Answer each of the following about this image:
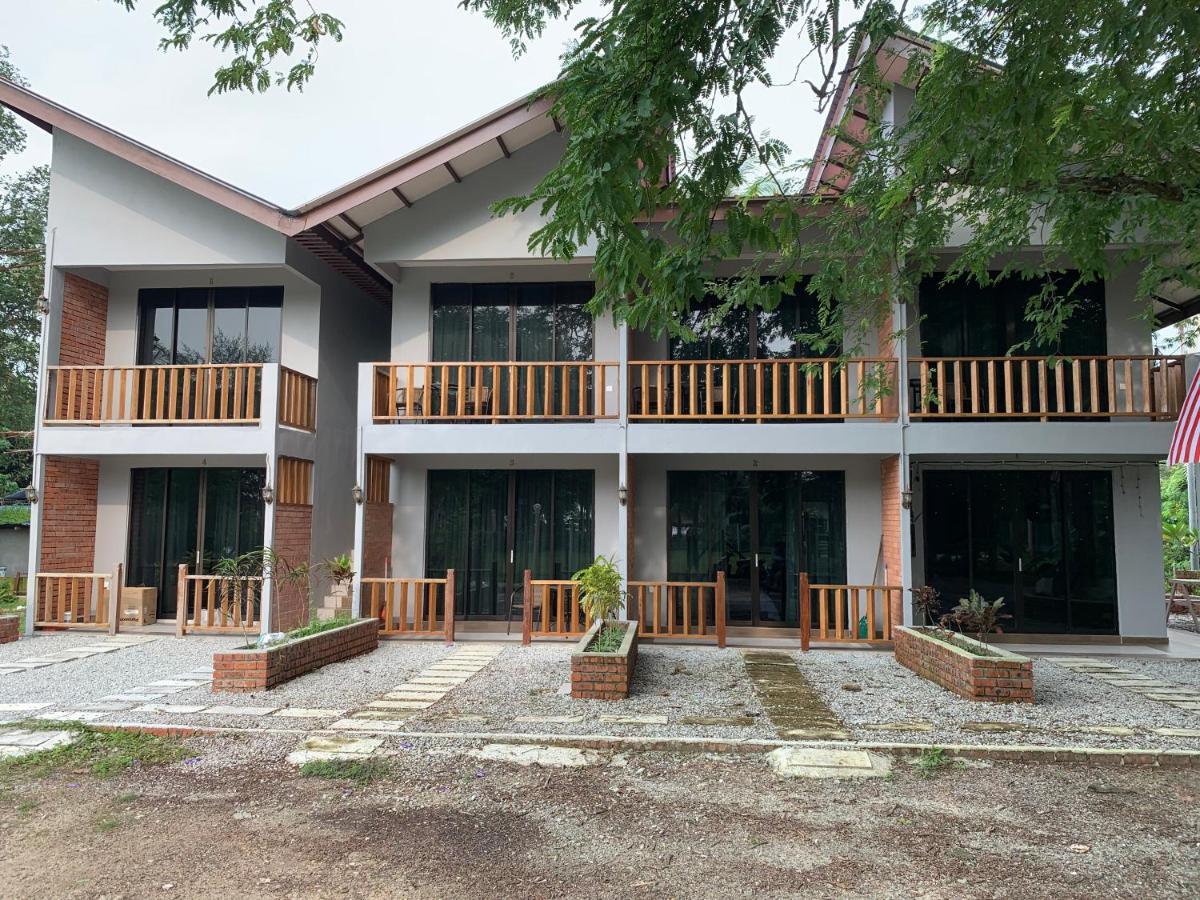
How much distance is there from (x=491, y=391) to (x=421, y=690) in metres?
4.99

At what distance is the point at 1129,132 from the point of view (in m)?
5.98

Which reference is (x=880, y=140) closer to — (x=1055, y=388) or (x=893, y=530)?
(x=1055, y=388)

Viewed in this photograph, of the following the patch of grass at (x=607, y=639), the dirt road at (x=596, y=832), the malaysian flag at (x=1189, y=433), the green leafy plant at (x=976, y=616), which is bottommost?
the dirt road at (x=596, y=832)

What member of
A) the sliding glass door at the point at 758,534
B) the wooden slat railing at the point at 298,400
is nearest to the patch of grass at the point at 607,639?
the sliding glass door at the point at 758,534

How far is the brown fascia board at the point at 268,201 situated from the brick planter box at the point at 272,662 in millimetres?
5538

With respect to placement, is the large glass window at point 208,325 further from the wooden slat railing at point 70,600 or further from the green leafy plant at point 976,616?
the green leafy plant at point 976,616

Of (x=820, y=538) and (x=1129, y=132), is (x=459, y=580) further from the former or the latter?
(x=1129, y=132)

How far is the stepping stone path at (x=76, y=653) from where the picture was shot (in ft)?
26.4

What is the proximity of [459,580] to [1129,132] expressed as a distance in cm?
927

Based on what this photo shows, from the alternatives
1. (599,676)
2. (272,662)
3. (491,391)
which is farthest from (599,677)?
(491,391)

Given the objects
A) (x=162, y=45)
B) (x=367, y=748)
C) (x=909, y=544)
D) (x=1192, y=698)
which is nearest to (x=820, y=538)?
(x=909, y=544)

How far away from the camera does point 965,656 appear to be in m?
6.89

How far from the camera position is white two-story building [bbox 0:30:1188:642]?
9.70 metres

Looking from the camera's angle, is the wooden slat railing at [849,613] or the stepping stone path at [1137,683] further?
the wooden slat railing at [849,613]
